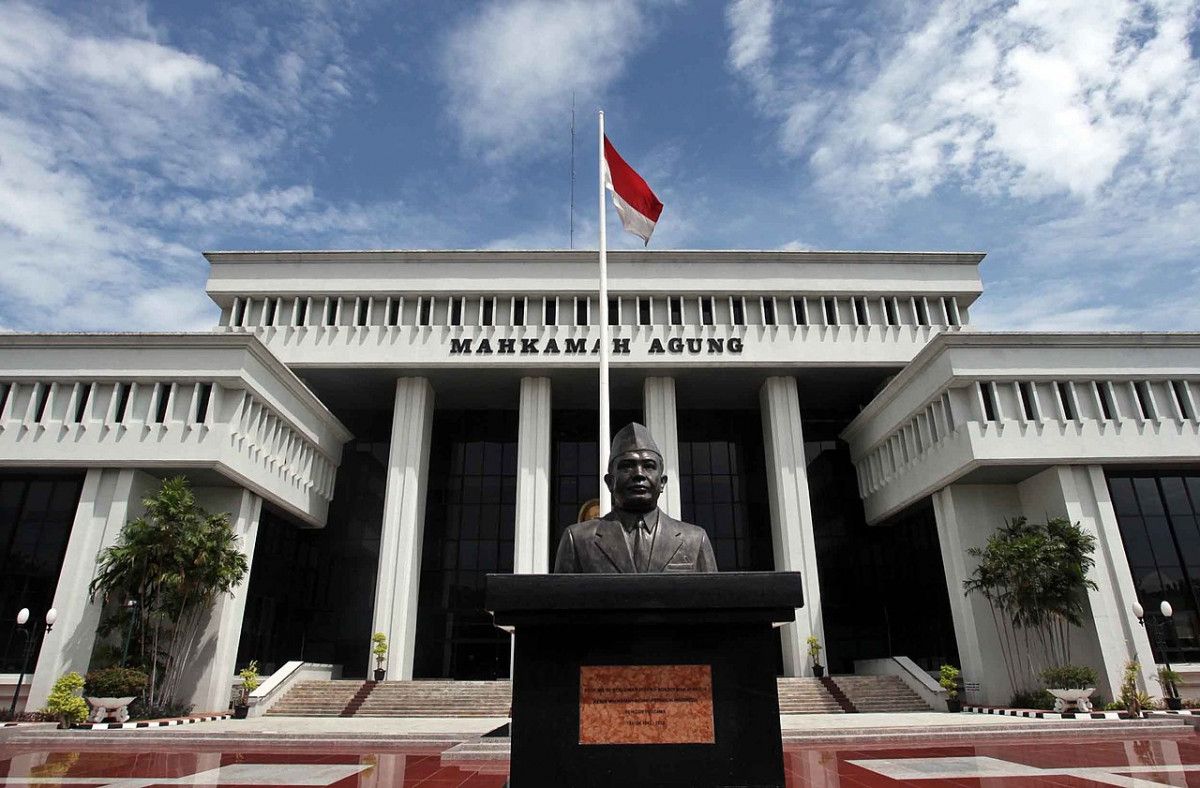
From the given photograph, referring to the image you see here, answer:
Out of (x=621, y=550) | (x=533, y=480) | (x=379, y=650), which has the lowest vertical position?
(x=379, y=650)

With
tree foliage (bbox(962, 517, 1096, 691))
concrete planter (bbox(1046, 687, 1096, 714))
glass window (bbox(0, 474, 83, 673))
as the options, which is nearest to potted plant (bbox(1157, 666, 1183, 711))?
concrete planter (bbox(1046, 687, 1096, 714))

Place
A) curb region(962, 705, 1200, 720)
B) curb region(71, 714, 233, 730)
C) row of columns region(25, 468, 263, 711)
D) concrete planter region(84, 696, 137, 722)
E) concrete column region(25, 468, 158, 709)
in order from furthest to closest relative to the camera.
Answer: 1. row of columns region(25, 468, 263, 711)
2. concrete column region(25, 468, 158, 709)
3. concrete planter region(84, 696, 137, 722)
4. curb region(962, 705, 1200, 720)
5. curb region(71, 714, 233, 730)

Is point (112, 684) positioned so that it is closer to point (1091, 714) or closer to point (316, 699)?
point (316, 699)

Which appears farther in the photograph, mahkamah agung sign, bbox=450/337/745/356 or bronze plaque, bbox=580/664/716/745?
mahkamah agung sign, bbox=450/337/745/356

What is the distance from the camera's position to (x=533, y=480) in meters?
37.2

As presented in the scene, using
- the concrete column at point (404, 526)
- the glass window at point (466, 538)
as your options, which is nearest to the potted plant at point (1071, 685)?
the glass window at point (466, 538)

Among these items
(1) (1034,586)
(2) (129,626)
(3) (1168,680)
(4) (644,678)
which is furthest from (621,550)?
(3) (1168,680)

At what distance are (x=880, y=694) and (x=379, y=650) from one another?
23.0 metres

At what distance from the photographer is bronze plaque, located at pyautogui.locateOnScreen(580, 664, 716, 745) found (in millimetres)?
6238

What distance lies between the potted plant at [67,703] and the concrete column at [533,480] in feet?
57.2

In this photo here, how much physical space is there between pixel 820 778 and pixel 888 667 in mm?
25206

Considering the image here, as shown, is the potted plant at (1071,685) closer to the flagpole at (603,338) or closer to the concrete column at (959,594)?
the concrete column at (959,594)

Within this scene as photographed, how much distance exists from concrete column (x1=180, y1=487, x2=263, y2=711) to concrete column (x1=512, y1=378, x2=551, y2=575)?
12452mm

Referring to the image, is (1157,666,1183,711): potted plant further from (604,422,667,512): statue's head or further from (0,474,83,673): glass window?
(0,474,83,673): glass window
